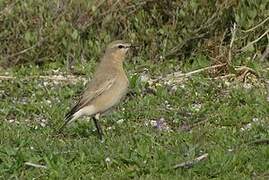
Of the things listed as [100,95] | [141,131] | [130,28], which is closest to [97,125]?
[100,95]

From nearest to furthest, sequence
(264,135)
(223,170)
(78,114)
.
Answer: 1. (223,170)
2. (264,135)
3. (78,114)

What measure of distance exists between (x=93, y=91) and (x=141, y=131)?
28.9 inches

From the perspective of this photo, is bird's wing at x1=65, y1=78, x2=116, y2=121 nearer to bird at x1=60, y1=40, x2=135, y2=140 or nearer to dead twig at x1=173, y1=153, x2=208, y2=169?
bird at x1=60, y1=40, x2=135, y2=140

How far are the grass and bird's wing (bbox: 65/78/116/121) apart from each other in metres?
0.34

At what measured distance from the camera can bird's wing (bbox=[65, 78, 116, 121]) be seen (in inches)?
388

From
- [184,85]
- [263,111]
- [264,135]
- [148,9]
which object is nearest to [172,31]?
[148,9]

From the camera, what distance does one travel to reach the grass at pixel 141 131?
8.32 m

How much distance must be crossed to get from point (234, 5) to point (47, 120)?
399 cm

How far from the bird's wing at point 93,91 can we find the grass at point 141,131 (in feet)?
1.13

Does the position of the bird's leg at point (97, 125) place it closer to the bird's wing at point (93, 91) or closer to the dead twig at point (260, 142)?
the bird's wing at point (93, 91)

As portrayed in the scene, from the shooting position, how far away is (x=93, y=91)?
32.8 feet

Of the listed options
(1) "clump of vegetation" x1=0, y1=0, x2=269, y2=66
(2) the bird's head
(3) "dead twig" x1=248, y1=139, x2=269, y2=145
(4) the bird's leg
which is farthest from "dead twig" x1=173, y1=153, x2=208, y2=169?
(1) "clump of vegetation" x1=0, y1=0, x2=269, y2=66

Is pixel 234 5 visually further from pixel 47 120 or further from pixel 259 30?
pixel 47 120

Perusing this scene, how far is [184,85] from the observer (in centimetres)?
1177
